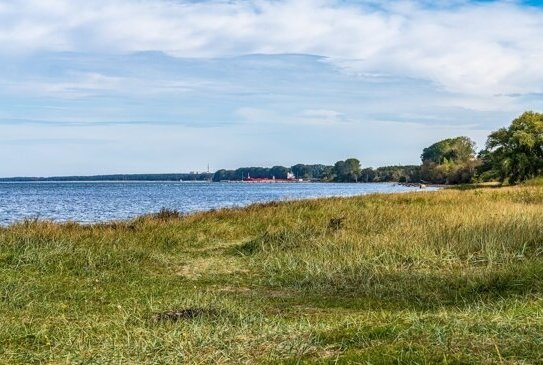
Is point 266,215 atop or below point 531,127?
below

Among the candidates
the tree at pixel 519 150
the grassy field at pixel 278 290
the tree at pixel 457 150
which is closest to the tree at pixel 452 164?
the tree at pixel 457 150

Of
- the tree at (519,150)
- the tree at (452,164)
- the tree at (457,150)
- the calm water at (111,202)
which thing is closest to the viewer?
the calm water at (111,202)

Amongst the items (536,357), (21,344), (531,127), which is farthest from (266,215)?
(531,127)

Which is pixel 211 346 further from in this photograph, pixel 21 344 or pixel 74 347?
pixel 21 344

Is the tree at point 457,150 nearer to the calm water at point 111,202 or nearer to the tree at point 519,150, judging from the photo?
the calm water at point 111,202

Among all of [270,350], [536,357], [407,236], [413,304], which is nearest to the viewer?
[536,357]

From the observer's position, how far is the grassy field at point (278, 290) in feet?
19.7

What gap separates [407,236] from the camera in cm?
1568

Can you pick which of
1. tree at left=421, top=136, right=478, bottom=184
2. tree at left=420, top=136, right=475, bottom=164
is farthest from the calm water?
tree at left=420, top=136, right=475, bottom=164

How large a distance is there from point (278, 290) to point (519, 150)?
166ft

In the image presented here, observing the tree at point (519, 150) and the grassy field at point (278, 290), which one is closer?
the grassy field at point (278, 290)

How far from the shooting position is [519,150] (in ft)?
186

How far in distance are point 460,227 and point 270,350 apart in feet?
37.1

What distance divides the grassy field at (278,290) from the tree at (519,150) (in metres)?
38.4
